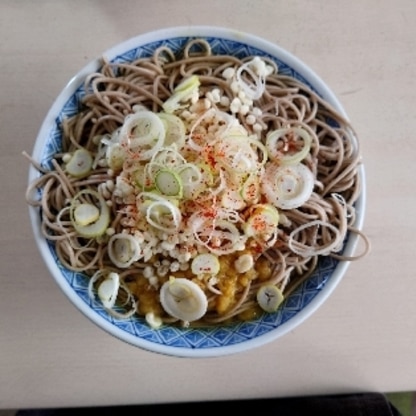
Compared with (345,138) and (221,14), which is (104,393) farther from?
(221,14)

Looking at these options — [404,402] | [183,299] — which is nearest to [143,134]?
[183,299]

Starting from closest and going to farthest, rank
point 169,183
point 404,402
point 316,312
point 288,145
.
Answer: point 169,183 < point 288,145 < point 316,312 < point 404,402

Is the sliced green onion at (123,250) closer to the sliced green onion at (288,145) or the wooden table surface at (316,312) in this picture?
the wooden table surface at (316,312)

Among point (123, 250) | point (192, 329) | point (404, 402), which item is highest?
point (123, 250)

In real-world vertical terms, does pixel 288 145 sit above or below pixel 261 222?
above

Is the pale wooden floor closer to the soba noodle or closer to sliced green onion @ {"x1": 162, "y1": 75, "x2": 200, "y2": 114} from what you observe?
the soba noodle

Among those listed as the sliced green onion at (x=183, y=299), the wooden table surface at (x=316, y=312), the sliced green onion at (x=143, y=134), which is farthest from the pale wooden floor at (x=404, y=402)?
the sliced green onion at (x=143, y=134)

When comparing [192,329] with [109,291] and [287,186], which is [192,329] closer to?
[109,291]

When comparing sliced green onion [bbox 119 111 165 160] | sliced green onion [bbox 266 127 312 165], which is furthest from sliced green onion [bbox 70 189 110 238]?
sliced green onion [bbox 266 127 312 165]
